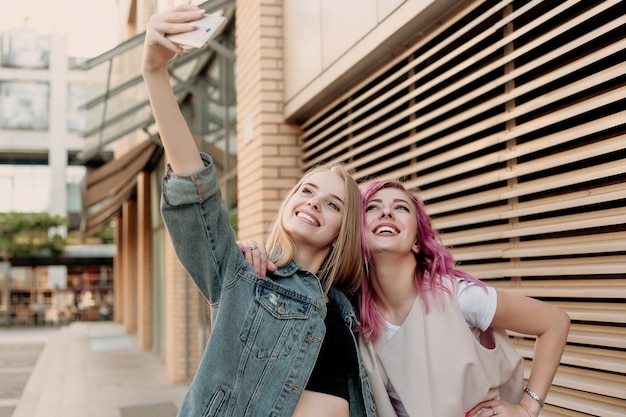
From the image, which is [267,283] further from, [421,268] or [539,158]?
[539,158]

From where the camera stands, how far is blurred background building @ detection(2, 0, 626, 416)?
2.55m

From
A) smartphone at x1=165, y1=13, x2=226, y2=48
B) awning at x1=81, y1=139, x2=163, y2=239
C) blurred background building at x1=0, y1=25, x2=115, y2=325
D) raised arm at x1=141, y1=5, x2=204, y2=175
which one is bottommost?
raised arm at x1=141, y1=5, x2=204, y2=175

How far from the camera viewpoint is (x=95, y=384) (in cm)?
1036

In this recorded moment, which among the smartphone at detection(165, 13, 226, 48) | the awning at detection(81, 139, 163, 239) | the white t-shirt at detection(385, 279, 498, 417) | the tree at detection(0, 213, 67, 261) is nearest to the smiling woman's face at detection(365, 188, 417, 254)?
the white t-shirt at detection(385, 279, 498, 417)

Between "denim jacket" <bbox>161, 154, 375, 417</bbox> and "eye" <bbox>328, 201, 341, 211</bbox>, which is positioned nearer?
"denim jacket" <bbox>161, 154, 375, 417</bbox>

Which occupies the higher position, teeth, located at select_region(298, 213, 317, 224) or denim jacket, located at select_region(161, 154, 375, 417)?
teeth, located at select_region(298, 213, 317, 224)

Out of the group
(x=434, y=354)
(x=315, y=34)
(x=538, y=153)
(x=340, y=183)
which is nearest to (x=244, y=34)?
(x=315, y=34)

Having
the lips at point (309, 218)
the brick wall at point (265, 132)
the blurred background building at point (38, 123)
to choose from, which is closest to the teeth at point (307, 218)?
the lips at point (309, 218)

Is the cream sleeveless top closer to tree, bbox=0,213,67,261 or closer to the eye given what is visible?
the eye

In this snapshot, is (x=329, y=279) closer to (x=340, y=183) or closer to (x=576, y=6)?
(x=340, y=183)

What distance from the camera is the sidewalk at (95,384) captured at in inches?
328

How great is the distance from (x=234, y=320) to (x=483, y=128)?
1793 millimetres

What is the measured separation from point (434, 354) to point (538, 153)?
123cm

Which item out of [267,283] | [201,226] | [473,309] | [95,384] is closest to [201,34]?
[201,226]
